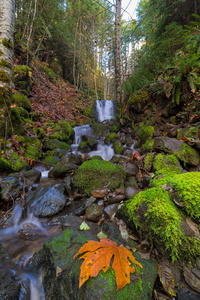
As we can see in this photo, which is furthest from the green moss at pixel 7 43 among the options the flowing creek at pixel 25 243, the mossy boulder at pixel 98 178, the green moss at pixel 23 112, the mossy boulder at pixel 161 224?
the mossy boulder at pixel 161 224

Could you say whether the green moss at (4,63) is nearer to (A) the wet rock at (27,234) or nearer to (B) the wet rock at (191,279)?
(A) the wet rock at (27,234)

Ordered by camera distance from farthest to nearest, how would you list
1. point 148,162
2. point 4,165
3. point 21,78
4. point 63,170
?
1. point 21,78
2. point 63,170
3. point 4,165
4. point 148,162

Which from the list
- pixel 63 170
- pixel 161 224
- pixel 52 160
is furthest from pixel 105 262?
pixel 52 160

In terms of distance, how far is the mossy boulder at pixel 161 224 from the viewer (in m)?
1.34

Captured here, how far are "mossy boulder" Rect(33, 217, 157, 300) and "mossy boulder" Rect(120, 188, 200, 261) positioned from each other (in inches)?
9.5

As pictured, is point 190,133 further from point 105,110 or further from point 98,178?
point 105,110

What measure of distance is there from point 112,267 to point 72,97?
15.4 metres

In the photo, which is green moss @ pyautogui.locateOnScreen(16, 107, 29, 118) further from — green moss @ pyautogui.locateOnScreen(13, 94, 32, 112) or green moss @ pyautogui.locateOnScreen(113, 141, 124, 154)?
green moss @ pyautogui.locateOnScreen(113, 141, 124, 154)

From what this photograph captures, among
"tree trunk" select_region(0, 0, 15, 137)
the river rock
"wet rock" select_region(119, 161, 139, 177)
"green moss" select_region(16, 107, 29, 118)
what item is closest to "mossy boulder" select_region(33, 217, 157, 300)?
the river rock

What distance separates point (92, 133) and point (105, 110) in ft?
18.6

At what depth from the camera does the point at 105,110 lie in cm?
1415

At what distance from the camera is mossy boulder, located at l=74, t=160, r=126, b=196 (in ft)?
10.2

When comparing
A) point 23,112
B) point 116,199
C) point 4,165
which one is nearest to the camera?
point 116,199

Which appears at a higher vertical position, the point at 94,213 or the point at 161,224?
the point at 161,224
